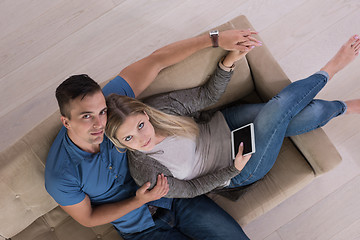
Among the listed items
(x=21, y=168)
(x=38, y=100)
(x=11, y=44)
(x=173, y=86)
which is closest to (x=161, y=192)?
(x=173, y=86)

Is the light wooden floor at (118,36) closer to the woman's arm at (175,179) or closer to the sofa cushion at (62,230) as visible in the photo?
the sofa cushion at (62,230)

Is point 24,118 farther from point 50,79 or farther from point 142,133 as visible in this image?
point 142,133

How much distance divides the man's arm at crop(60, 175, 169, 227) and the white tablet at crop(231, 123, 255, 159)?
399 mm

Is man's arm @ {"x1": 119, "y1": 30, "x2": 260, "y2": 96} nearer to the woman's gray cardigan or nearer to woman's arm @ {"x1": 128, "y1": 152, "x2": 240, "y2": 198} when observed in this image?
the woman's gray cardigan

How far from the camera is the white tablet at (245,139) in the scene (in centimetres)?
162

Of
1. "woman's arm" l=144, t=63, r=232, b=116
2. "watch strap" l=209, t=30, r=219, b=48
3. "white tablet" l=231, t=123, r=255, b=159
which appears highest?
"watch strap" l=209, t=30, r=219, b=48

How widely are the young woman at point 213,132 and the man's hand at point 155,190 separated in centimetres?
3

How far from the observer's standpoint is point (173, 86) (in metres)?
1.70

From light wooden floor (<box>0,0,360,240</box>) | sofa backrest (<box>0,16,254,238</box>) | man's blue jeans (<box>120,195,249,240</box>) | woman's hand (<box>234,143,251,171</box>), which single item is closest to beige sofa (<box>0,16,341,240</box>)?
sofa backrest (<box>0,16,254,238</box>)

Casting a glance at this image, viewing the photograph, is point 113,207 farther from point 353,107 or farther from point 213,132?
point 353,107

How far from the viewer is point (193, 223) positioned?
5.50 ft

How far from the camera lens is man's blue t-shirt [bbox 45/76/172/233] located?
1441 mm

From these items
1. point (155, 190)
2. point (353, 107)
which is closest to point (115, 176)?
point (155, 190)

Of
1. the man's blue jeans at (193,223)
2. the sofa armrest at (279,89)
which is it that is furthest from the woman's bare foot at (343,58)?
the man's blue jeans at (193,223)
